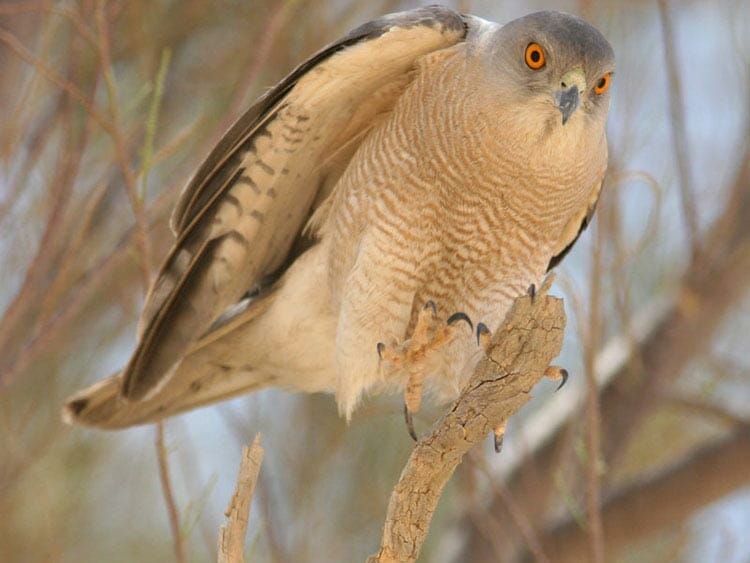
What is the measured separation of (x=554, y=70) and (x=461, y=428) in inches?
47.7

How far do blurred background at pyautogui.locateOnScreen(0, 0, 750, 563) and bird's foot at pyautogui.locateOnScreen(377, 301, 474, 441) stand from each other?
44cm

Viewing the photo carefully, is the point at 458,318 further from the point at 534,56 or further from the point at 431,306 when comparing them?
the point at 534,56

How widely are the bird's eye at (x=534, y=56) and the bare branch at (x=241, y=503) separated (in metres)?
1.50

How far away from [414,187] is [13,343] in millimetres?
1665

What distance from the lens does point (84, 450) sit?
18.4 ft

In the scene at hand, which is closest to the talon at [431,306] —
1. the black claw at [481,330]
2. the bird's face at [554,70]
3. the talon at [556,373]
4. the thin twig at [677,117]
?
the black claw at [481,330]

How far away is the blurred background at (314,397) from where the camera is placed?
13.3 ft

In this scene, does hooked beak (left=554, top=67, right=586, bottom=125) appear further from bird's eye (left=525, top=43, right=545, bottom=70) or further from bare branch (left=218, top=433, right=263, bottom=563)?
bare branch (left=218, top=433, right=263, bottom=563)

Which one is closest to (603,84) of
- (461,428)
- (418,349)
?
(418,349)

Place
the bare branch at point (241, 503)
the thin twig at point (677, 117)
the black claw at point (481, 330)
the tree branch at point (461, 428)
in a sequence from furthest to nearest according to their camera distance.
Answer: the thin twig at point (677, 117) → the black claw at point (481, 330) → the tree branch at point (461, 428) → the bare branch at point (241, 503)

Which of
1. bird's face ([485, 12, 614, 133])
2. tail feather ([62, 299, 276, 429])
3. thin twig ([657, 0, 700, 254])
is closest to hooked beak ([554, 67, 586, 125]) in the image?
bird's face ([485, 12, 614, 133])

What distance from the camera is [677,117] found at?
4504 millimetres

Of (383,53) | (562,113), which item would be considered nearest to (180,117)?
(383,53)

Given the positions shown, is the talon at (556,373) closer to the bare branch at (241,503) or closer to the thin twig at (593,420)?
the thin twig at (593,420)
